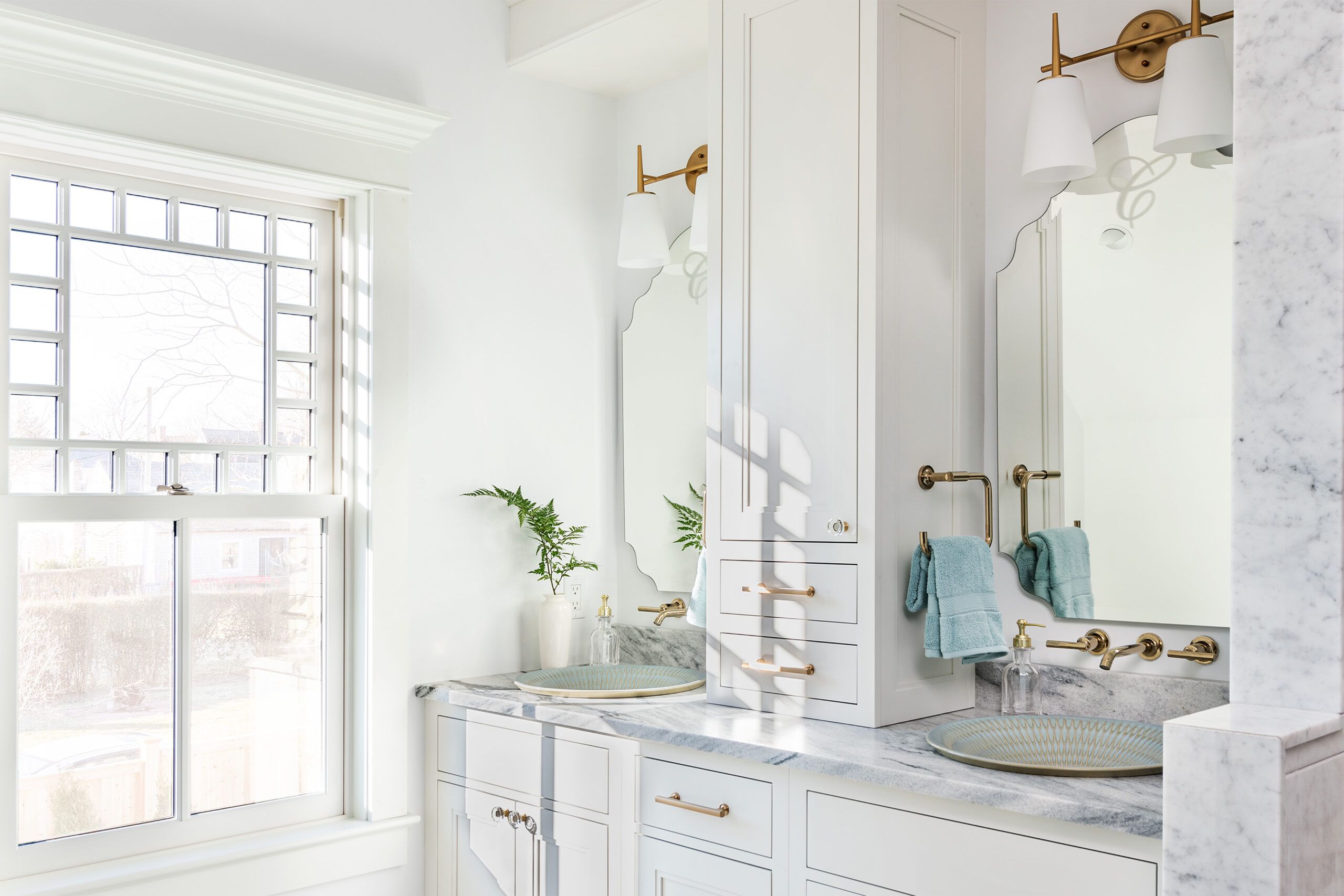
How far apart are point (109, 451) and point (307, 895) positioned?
1.06m

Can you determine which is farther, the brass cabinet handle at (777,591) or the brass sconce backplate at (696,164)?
the brass sconce backplate at (696,164)

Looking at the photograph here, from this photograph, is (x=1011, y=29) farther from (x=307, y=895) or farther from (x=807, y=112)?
(x=307, y=895)

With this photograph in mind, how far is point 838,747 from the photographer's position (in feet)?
6.12

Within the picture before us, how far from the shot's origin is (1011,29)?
2289mm

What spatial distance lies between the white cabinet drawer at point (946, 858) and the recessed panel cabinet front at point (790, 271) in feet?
1.83

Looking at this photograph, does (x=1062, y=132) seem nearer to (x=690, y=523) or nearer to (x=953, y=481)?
(x=953, y=481)

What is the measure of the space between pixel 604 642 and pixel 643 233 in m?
1.08

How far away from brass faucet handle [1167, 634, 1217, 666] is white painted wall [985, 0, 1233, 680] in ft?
0.16

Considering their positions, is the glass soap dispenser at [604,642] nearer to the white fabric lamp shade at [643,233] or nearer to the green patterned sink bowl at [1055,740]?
the white fabric lamp shade at [643,233]

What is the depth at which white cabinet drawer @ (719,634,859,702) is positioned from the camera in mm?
2100

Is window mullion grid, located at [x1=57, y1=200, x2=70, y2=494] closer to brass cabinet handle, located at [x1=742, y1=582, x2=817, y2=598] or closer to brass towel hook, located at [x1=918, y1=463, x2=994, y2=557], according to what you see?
brass cabinet handle, located at [x1=742, y1=582, x2=817, y2=598]

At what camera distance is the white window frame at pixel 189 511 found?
2.12 m

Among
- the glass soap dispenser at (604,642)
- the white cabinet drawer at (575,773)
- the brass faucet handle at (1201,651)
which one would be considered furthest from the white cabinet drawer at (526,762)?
the brass faucet handle at (1201,651)

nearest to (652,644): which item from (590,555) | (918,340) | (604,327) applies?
(590,555)
